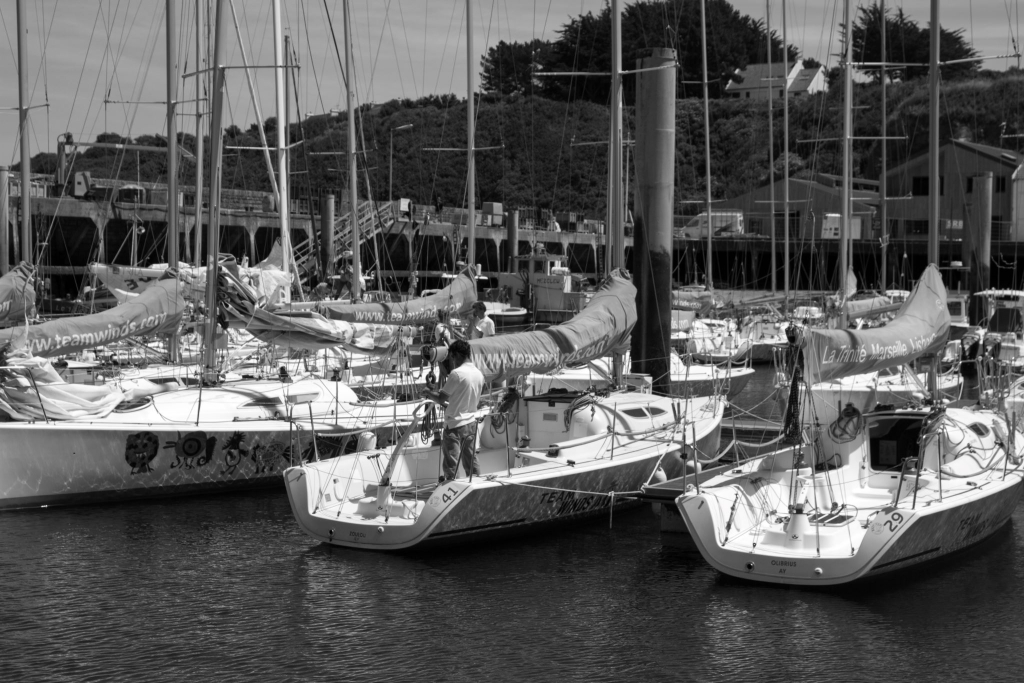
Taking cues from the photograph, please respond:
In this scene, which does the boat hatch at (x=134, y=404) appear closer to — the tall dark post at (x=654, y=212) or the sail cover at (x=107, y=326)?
the sail cover at (x=107, y=326)

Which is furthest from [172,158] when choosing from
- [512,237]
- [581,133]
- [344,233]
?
[581,133]

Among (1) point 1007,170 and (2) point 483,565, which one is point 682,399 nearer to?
(2) point 483,565

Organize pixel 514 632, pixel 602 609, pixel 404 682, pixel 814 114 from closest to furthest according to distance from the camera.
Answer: pixel 404 682
pixel 514 632
pixel 602 609
pixel 814 114

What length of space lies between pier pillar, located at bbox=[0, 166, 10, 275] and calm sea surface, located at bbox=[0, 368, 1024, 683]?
1701cm

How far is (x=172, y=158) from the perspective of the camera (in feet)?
68.8

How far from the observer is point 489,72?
212 feet

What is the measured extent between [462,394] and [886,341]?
217 inches

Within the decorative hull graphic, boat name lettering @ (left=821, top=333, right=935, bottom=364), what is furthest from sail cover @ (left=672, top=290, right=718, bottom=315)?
the decorative hull graphic

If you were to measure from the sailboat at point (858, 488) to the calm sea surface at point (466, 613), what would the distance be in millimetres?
373

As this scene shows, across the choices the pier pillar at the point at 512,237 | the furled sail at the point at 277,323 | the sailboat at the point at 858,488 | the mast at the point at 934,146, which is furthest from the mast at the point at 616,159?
the pier pillar at the point at 512,237

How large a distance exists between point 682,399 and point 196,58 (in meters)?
12.8

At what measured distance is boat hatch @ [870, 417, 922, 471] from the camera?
13.2 meters

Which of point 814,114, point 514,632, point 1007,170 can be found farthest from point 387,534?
point 814,114

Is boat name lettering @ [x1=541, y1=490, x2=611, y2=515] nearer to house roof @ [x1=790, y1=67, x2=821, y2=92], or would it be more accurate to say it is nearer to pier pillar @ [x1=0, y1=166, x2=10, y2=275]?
pier pillar @ [x1=0, y1=166, x2=10, y2=275]
